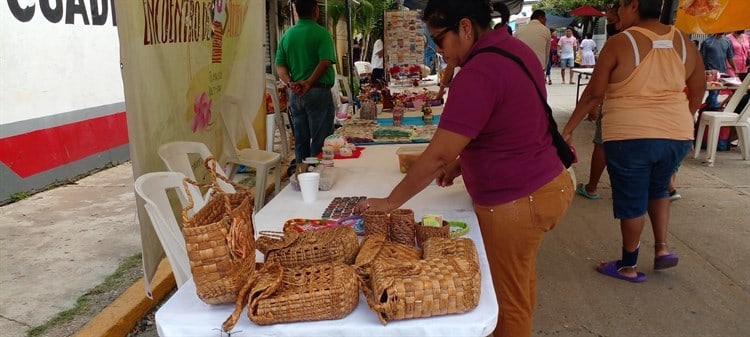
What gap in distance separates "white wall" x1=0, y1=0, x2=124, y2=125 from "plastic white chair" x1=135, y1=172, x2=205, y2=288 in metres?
3.49

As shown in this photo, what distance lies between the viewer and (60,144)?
223 inches

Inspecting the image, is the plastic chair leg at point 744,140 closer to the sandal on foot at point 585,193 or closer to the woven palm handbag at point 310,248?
the sandal on foot at point 585,193

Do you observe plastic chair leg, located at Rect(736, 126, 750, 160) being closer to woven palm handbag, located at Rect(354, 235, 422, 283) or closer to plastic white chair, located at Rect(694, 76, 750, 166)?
plastic white chair, located at Rect(694, 76, 750, 166)

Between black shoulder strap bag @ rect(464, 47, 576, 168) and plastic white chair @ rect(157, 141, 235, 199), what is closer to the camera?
black shoulder strap bag @ rect(464, 47, 576, 168)

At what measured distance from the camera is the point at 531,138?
6.25ft

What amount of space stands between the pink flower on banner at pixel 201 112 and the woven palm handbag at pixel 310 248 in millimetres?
1797

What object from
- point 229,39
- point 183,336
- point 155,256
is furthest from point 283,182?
point 183,336

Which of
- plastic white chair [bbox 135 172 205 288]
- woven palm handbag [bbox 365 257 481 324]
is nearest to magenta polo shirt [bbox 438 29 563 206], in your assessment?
woven palm handbag [bbox 365 257 481 324]

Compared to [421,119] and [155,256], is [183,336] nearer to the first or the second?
[155,256]

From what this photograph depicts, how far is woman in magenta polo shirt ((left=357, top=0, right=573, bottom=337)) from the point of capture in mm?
1744

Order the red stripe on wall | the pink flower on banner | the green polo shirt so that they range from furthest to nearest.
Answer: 1. the red stripe on wall
2. the green polo shirt
3. the pink flower on banner

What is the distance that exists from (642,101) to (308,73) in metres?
3.00

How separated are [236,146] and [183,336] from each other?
10.5 feet

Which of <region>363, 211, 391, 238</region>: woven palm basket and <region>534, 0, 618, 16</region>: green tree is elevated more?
<region>534, 0, 618, 16</region>: green tree
